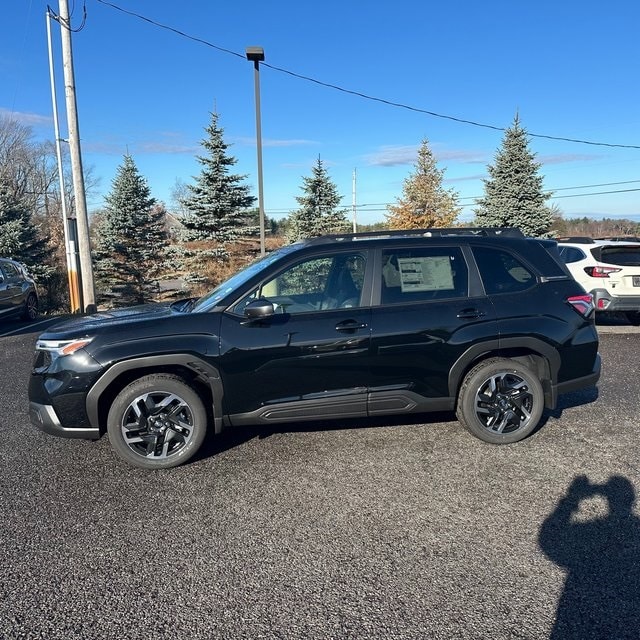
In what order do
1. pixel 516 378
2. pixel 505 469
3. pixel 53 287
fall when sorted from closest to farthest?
pixel 505 469 < pixel 516 378 < pixel 53 287

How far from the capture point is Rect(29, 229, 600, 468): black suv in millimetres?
3832

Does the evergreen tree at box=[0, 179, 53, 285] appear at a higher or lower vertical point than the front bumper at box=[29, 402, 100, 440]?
higher

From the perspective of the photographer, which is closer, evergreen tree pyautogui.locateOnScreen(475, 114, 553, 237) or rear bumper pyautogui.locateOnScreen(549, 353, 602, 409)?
rear bumper pyautogui.locateOnScreen(549, 353, 602, 409)

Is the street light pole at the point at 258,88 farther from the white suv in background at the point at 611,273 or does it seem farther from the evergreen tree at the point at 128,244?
the evergreen tree at the point at 128,244

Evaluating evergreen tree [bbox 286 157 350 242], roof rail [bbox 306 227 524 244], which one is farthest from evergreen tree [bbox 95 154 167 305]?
roof rail [bbox 306 227 524 244]

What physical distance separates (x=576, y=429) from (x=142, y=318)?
13.0ft

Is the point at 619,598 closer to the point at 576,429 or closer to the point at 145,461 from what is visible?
the point at 576,429

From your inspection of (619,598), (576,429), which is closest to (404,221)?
(576,429)

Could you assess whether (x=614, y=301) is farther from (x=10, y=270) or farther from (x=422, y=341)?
(x=10, y=270)

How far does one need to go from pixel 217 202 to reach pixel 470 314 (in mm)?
17391

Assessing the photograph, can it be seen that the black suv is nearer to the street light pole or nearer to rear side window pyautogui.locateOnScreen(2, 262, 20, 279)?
the street light pole

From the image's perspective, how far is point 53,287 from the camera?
2328cm

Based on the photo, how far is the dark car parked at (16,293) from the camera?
11086 mm

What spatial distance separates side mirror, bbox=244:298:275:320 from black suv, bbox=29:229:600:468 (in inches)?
0.5
